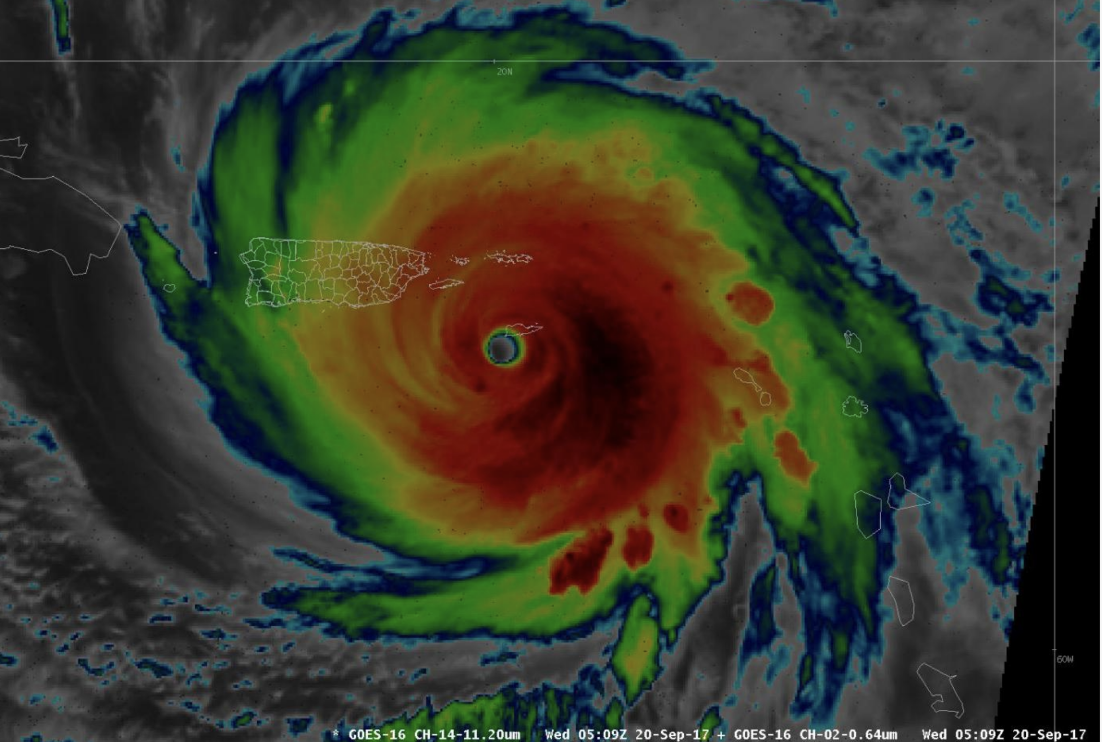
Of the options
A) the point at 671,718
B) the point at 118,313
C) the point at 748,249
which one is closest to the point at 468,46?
the point at 748,249

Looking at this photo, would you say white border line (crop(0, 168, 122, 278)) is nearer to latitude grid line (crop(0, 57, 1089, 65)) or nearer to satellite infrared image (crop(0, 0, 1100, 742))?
satellite infrared image (crop(0, 0, 1100, 742))

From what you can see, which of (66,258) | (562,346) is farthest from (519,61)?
(66,258)

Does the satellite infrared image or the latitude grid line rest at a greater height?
the latitude grid line

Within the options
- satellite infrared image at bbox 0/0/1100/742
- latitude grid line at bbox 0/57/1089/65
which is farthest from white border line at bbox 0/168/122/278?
latitude grid line at bbox 0/57/1089/65

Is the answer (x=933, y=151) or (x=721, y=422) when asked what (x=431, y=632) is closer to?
(x=721, y=422)

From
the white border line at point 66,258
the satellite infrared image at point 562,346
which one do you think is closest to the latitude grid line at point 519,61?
the satellite infrared image at point 562,346

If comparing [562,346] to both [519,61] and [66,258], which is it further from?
[66,258]

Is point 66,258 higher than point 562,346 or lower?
higher

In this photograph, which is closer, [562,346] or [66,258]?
[66,258]

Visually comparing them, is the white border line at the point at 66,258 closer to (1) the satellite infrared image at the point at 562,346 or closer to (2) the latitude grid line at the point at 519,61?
(1) the satellite infrared image at the point at 562,346
